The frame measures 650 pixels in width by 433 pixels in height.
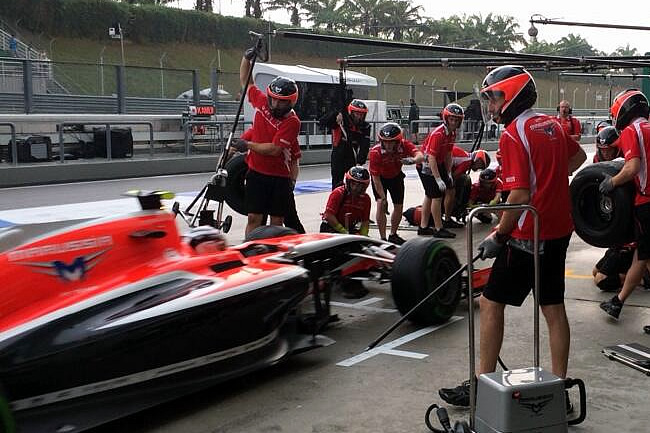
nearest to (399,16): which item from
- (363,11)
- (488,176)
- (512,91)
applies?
(363,11)

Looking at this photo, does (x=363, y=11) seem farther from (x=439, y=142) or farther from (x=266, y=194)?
(x=266, y=194)

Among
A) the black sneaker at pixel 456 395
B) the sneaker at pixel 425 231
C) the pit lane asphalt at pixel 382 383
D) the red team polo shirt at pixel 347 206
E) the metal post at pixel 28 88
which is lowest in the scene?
the pit lane asphalt at pixel 382 383

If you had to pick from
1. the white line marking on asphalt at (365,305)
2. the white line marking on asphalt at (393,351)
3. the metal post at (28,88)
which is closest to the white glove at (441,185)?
the white line marking on asphalt at (365,305)

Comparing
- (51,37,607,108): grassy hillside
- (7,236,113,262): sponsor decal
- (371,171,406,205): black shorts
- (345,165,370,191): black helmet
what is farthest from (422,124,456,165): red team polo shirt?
(51,37,607,108): grassy hillside

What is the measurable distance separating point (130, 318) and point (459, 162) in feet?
25.7

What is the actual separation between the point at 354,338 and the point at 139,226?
75.8 inches

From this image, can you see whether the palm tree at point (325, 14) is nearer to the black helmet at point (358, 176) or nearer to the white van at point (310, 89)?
the white van at point (310, 89)

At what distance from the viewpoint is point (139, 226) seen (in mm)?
4188

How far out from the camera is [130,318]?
3734 mm

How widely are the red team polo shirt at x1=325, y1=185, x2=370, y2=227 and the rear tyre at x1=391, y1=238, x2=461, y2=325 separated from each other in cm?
260

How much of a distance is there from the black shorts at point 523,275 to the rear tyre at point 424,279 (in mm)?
1345

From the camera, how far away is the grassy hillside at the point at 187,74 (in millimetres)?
22891

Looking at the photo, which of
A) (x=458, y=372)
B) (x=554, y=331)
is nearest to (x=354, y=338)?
(x=458, y=372)

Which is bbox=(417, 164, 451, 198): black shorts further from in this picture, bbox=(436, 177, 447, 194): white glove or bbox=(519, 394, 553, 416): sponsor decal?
bbox=(519, 394, 553, 416): sponsor decal
